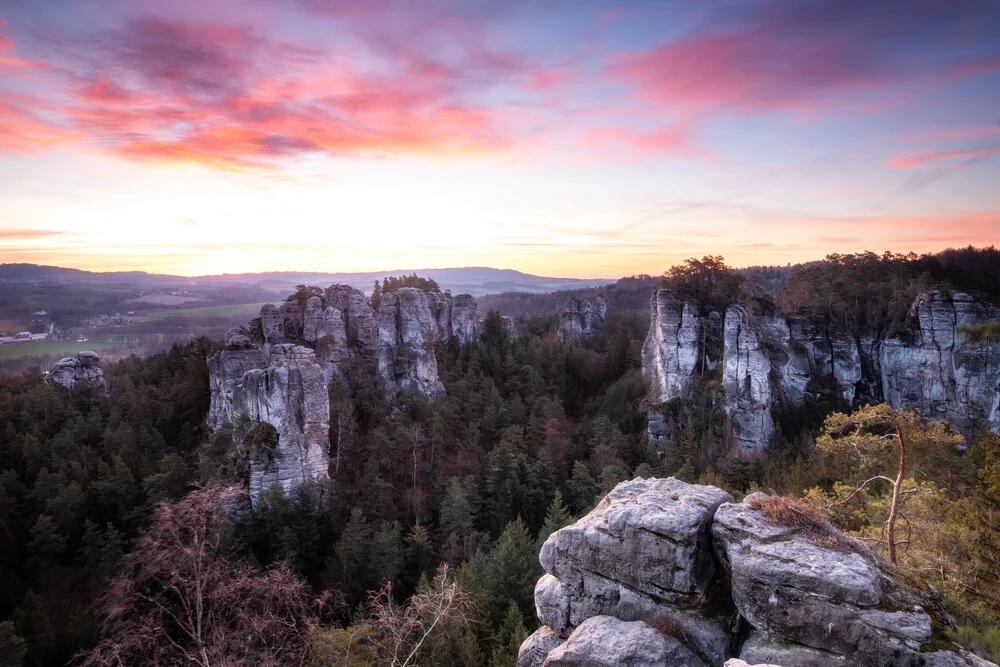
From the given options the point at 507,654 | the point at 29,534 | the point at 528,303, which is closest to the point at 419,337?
the point at 29,534

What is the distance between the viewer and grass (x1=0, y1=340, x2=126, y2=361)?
73.4 metres

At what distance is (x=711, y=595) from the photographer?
879cm

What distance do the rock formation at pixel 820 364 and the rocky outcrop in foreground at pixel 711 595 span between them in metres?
32.4

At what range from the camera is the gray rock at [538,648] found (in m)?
9.91

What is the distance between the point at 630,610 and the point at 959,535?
8678 mm

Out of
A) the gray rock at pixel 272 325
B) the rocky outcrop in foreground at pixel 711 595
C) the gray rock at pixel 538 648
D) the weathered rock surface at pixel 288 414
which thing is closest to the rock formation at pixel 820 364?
the weathered rock surface at pixel 288 414

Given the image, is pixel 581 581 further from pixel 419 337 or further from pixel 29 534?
pixel 419 337

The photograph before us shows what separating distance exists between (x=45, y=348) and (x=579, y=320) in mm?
86103

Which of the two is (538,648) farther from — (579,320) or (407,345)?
(579,320)

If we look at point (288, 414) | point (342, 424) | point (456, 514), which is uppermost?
point (288, 414)

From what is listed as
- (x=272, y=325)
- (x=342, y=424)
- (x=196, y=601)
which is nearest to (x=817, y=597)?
(x=196, y=601)

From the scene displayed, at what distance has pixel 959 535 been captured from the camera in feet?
38.4

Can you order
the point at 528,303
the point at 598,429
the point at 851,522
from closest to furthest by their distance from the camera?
the point at 851,522 < the point at 598,429 < the point at 528,303

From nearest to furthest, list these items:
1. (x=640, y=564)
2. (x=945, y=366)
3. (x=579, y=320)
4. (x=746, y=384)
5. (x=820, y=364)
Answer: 1. (x=640, y=564)
2. (x=746, y=384)
3. (x=945, y=366)
4. (x=820, y=364)
5. (x=579, y=320)
